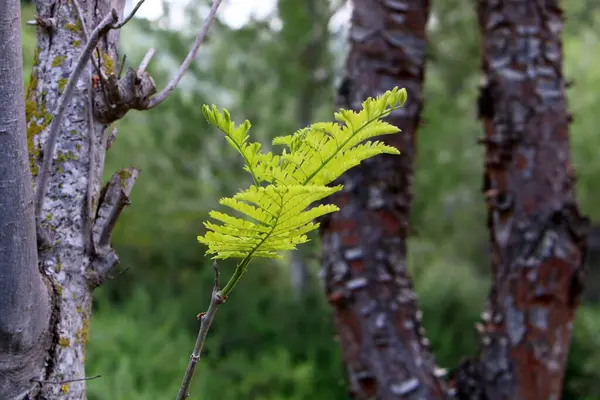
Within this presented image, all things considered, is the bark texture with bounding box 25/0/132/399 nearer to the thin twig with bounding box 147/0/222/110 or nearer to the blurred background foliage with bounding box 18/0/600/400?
the thin twig with bounding box 147/0/222/110

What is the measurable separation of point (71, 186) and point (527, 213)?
1871 millimetres

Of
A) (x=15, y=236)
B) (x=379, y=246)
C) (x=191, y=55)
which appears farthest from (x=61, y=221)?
(x=379, y=246)

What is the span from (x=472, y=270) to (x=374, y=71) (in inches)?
301

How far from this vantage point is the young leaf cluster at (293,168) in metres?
0.78

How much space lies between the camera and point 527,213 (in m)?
2.46

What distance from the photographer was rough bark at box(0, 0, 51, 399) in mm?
888

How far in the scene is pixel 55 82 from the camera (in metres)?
1.11

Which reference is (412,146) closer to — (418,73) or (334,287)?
(418,73)

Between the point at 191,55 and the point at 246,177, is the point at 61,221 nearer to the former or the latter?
the point at 191,55

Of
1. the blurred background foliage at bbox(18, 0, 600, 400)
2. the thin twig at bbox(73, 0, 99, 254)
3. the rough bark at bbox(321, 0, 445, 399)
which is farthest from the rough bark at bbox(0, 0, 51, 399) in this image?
the blurred background foliage at bbox(18, 0, 600, 400)

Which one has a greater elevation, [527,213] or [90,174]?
[90,174]

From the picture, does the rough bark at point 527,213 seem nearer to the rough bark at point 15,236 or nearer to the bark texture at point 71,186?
the bark texture at point 71,186

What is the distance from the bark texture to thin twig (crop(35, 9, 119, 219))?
67mm

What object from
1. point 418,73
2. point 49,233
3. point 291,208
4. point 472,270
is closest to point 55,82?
point 49,233
